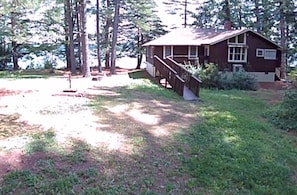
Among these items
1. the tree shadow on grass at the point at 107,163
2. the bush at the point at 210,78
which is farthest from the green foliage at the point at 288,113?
the bush at the point at 210,78

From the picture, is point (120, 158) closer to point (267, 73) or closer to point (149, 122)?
point (149, 122)

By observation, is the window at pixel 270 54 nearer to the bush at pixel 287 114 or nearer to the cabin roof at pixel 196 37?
the cabin roof at pixel 196 37

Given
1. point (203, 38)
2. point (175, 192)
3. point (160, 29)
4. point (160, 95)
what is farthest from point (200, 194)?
point (160, 29)

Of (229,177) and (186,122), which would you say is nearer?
(229,177)

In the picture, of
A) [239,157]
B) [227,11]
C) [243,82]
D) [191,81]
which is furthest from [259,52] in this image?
[239,157]

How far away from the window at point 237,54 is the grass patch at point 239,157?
13.0 m

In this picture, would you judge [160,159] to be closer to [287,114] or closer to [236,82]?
[287,114]

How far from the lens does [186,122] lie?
297 inches

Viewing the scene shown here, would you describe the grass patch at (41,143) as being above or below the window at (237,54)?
below

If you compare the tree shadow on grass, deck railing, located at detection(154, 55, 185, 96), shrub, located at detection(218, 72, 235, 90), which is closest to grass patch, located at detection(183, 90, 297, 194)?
the tree shadow on grass

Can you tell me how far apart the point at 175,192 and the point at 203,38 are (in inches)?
710

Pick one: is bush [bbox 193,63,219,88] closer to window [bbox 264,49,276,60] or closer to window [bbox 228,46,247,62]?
window [bbox 228,46,247,62]

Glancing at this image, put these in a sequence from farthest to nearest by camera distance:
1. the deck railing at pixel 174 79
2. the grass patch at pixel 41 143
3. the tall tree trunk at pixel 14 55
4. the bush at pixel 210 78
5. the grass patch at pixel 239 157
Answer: the tall tree trunk at pixel 14 55 < the bush at pixel 210 78 < the deck railing at pixel 174 79 < the grass patch at pixel 41 143 < the grass patch at pixel 239 157

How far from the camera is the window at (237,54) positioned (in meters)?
20.8
